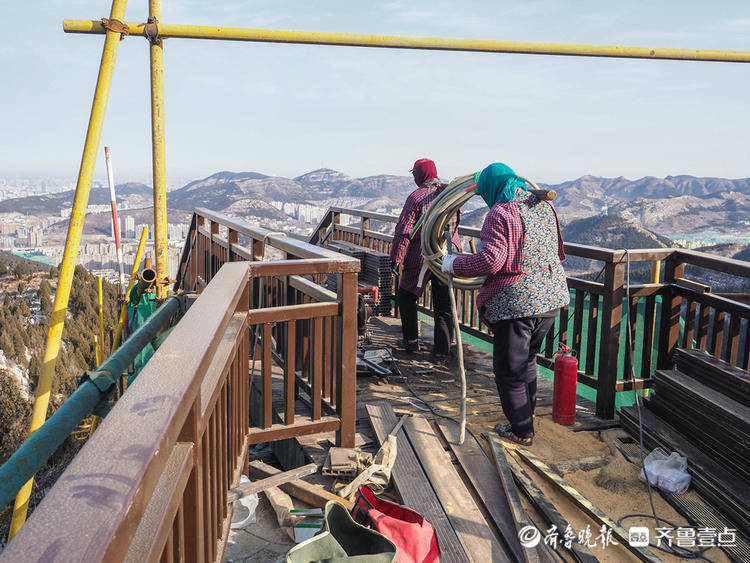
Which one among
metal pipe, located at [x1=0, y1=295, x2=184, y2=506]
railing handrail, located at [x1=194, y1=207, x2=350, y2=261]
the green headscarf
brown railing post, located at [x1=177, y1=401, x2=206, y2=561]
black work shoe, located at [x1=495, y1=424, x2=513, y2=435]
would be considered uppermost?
the green headscarf

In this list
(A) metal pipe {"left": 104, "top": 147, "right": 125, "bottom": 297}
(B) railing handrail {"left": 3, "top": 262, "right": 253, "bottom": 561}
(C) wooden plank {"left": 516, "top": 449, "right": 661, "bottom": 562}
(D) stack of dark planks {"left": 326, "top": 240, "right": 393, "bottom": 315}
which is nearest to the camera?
Answer: (B) railing handrail {"left": 3, "top": 262, "right": 253, "bottom": 561}

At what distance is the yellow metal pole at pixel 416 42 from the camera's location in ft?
18.6

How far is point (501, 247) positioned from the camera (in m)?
3.82

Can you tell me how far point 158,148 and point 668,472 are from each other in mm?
5230

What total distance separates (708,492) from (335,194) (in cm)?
6620

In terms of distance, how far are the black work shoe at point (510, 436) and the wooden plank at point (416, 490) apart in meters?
0.79

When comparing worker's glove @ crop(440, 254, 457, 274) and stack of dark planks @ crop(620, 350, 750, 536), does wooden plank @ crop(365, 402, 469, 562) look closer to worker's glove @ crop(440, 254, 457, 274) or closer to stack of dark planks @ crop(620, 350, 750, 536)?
worker's glove @ crop(440, 254, 457, 274)

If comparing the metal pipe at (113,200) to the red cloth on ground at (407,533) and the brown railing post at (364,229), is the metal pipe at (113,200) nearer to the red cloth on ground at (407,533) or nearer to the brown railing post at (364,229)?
the brown railing post at (364,229)

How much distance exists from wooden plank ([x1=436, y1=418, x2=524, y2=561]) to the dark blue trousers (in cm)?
38

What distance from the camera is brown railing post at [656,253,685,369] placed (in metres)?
4.79

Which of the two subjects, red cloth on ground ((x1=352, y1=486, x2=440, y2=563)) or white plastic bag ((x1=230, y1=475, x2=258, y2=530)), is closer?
red cloth on ground ((x1=352, y1=486, x2=440, y2=563))

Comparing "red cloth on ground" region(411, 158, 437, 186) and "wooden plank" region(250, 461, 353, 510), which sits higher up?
"red cloth on ground" region(411, 158, 437, 186)

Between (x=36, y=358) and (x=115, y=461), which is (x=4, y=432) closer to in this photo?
(x=36, y=358)

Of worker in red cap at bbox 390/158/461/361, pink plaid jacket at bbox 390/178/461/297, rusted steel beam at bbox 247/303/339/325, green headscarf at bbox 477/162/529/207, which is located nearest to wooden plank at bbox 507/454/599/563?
rusted steel beam at bbox 247/303/339/325
